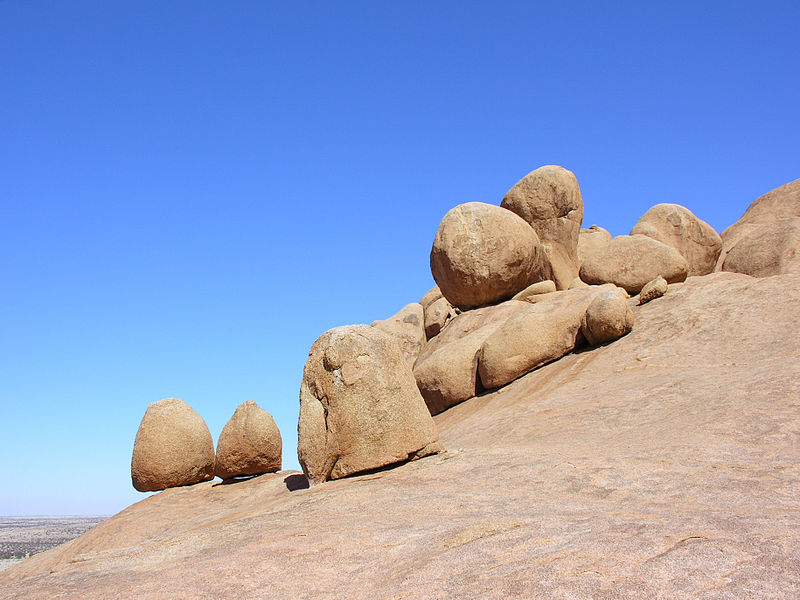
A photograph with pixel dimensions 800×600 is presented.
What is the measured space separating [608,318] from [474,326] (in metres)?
5.24

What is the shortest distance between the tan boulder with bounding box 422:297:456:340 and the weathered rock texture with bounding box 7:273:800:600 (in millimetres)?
9085

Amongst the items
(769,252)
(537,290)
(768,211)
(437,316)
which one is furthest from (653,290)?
(768,211)

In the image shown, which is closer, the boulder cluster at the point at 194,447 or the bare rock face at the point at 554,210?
the boulder cluster at the point at 194,447

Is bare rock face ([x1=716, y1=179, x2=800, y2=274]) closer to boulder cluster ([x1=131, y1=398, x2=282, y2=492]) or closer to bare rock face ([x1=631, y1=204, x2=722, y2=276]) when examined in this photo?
bare rock face ([x1=631, y1=204, x2=722, y2=276])

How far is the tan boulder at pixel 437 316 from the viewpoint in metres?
23.6

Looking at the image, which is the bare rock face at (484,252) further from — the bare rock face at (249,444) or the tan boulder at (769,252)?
the bare rock face at (249,444)

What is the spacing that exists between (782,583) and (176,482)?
12036mm

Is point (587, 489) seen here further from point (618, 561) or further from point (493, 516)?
point (618, 561)

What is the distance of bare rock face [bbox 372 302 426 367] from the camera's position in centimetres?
2619

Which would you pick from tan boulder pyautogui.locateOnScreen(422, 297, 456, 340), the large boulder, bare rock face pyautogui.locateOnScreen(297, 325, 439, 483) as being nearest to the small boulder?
the large boulder

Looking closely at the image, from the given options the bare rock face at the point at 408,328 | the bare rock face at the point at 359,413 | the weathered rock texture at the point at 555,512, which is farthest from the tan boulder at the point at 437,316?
the bare rock face at the point at 359,413

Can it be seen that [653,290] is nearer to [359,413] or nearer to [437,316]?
[437,316]

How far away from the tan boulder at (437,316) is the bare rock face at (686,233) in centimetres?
659

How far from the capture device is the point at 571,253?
73.8 ft
